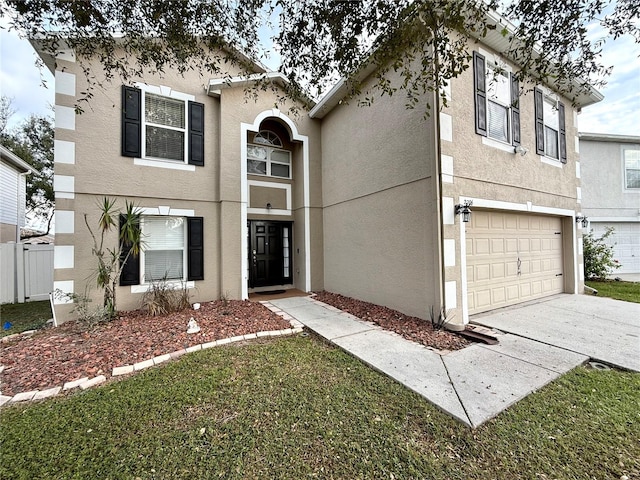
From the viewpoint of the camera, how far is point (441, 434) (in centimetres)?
233

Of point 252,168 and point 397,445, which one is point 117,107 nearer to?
point 252,168

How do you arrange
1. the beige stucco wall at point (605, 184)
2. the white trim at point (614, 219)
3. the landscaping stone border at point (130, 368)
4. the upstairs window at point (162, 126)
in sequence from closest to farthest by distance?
the landscaping stone border at point (130, 368), the upstairs window at point (162, 126), the white trim at point (614, 219), the beige stucco wall at point (605, 184)

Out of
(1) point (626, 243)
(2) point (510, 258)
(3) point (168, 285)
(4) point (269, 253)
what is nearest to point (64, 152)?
(3) point (168, 285)

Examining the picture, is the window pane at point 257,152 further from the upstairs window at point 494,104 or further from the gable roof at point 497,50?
the upstairs window at point 494,104

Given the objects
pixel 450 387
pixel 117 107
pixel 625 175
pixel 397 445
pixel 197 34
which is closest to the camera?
pixel 397 445

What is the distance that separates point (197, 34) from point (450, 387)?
5810 mm

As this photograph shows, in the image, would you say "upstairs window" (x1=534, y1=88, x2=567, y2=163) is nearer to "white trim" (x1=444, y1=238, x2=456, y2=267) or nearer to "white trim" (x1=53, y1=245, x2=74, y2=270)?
"white trim" (x1=444, y1=238, x2=456, y2=267)

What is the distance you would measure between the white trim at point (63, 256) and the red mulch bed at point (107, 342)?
3.91ft

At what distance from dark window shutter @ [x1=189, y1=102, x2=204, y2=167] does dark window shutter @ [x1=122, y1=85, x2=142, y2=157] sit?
3.51ft

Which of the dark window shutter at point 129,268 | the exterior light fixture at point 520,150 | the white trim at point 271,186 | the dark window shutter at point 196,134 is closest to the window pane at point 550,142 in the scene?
the exterior light fixture at point 520,150

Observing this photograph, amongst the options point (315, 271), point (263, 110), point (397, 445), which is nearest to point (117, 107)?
point (263, 110)

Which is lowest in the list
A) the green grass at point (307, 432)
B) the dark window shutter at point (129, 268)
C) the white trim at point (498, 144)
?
the green grass at point (307, 432)

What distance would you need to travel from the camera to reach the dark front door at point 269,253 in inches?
325

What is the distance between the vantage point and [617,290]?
7980 millimetres
